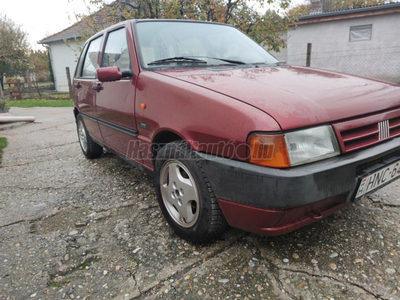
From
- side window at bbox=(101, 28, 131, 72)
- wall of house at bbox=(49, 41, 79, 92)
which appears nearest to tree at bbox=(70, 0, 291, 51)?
side window at bbox=(101, 28, 131, 72)

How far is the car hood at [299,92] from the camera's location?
144 cm

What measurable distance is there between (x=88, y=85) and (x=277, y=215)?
2678mm

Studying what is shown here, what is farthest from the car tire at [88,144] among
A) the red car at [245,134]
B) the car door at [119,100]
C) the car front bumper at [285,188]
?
the car front bumper at [285,188]

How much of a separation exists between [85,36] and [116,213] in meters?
6.73

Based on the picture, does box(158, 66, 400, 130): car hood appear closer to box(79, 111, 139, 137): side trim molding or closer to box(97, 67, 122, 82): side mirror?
box(97, 67, 122, 82): side mirror

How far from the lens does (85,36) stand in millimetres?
7613

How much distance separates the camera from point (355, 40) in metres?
11.8

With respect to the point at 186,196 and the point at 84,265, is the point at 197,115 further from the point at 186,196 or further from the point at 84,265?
the point at 84,265

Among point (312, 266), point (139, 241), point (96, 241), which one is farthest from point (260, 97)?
point (96, 241)

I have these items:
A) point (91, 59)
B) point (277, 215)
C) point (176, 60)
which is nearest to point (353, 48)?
point (91, 59)

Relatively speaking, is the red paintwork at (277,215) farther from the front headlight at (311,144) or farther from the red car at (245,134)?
the front headlight at (311,144)

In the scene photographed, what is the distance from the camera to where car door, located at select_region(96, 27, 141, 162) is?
2.31 m

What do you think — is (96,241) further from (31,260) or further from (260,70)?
(260,70)

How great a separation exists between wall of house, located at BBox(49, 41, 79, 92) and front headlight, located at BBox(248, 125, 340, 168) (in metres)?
19.7
